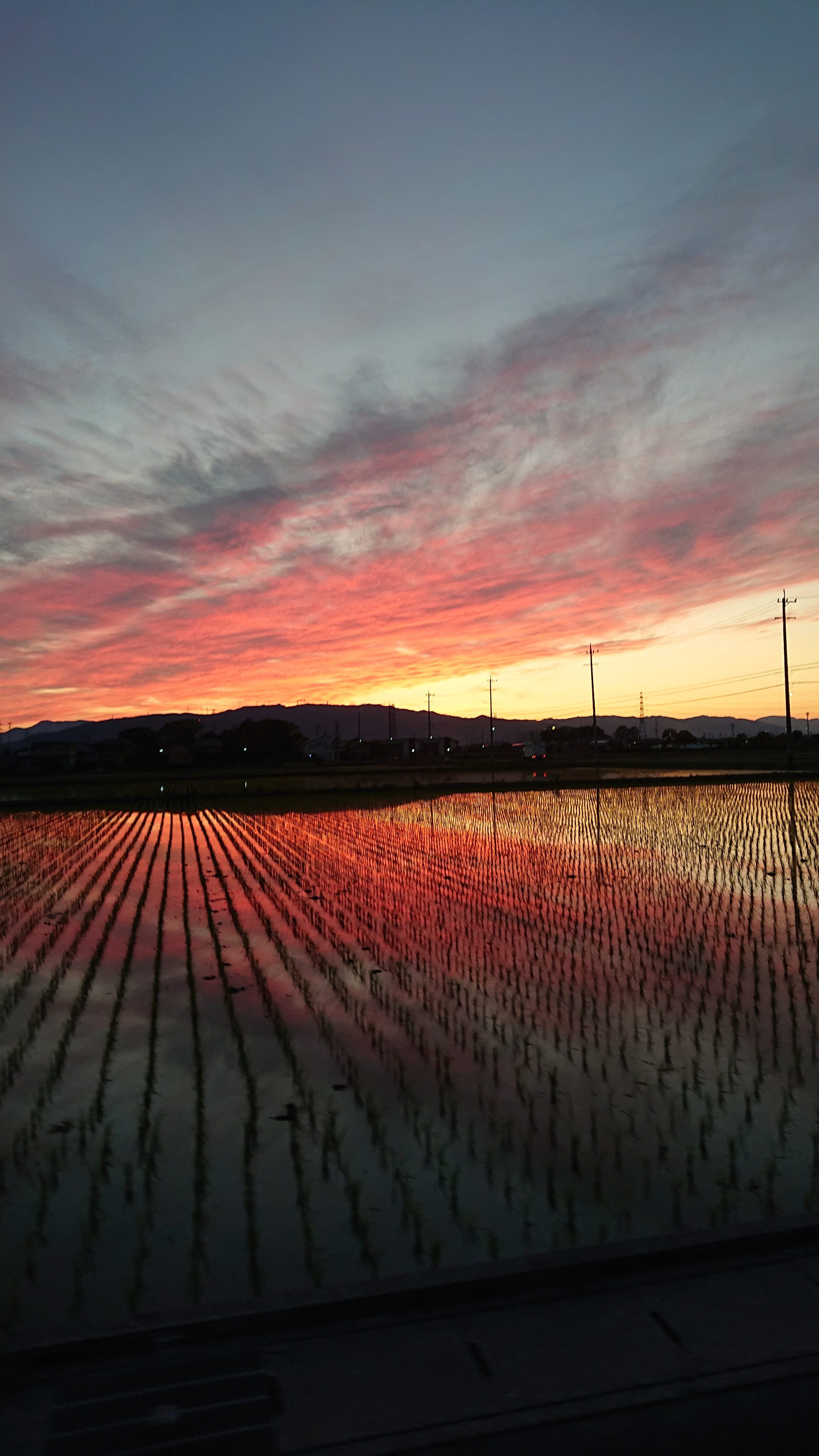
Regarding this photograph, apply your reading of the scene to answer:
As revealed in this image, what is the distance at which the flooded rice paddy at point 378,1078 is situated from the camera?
157 inches

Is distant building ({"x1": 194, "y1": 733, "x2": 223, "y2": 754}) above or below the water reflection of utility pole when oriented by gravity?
above

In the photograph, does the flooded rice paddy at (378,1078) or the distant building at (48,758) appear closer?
the flooded rice paddy at (378,1078)

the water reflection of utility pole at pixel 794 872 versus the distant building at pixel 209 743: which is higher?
the distant building at pixel 209 743

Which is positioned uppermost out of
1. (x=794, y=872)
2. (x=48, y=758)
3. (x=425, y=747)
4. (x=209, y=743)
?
(x=209, y=743)

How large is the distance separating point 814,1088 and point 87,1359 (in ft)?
14.2

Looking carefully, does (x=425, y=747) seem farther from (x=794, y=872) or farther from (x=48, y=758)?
(x=794, y=872)

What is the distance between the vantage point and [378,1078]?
5973 millimetres

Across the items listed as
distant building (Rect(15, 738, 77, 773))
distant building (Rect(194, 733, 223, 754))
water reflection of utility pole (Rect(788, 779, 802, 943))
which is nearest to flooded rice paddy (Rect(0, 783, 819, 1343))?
water reflection of utility pole (Rect(788, 779, 802, 943))

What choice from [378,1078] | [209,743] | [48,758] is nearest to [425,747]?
[209,743]

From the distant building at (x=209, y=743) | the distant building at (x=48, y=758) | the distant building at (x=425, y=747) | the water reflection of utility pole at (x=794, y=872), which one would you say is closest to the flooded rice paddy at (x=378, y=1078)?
the water reflection of utility pole at (x=794, y=872)

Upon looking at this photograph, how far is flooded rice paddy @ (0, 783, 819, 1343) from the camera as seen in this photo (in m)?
3.98

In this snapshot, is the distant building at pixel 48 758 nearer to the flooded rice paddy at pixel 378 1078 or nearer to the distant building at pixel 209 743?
the distant building at pixel 209 743

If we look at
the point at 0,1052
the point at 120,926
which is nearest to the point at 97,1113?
the point at 0,1052

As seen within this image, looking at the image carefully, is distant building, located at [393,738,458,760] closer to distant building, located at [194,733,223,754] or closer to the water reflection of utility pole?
distant building, located at [194,733,223,754]
